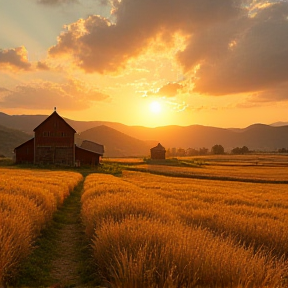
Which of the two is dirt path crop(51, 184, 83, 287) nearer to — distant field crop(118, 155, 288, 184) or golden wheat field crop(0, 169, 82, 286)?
golden wheat field crop(0, 169, 82, 286)

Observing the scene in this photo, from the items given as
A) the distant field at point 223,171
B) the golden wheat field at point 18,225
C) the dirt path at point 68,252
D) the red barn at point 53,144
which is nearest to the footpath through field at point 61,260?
the dirt path at point 68,252

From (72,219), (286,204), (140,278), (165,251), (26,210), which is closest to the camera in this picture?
(140,278)

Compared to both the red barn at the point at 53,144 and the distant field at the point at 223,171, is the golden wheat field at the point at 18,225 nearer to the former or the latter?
the distant field at the point at 223,171

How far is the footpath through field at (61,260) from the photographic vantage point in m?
7.87

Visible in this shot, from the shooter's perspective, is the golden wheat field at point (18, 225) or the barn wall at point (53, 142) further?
the barn wall at point (53, 142)

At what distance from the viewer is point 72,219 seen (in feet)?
52.2

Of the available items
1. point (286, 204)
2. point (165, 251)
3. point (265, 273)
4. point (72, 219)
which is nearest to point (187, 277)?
point (165, 251)

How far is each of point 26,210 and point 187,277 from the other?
725cm

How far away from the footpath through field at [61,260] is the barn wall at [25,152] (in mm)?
58527

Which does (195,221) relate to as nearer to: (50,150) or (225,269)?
(225,269)

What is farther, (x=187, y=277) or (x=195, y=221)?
(x=195, y=221)

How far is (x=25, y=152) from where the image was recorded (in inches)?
2753

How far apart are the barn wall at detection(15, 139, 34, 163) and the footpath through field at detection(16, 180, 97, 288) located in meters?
58.5

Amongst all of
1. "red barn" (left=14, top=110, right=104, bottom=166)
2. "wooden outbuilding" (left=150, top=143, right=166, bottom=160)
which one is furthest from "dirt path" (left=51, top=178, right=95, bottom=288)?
"wooden outbuilding" (left=150, top=143, right=166, bottom=160)
